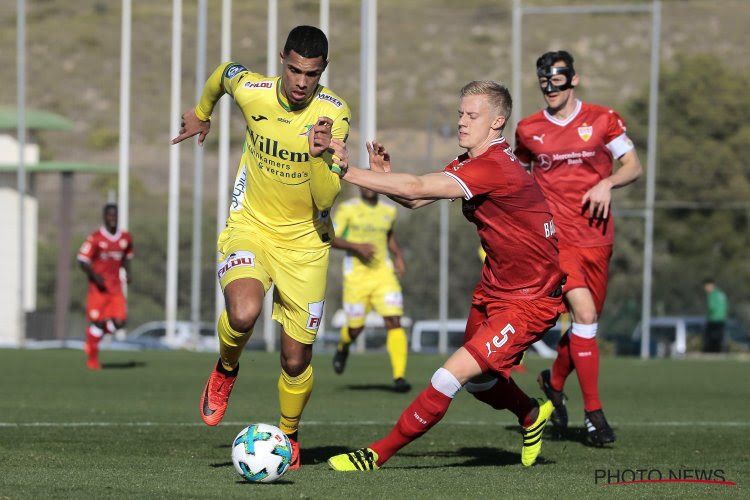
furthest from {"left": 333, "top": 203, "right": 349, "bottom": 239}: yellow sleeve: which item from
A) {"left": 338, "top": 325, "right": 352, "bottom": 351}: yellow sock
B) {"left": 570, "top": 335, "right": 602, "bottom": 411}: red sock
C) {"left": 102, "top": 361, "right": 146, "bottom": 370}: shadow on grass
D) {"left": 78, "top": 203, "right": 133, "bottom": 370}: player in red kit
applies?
{"left": 570, "top": 335, "right": 602, "bottom": 411}: red sock

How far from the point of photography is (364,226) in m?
15.0

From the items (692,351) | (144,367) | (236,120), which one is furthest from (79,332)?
(236,120)

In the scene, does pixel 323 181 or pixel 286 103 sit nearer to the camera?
pixel 323 181

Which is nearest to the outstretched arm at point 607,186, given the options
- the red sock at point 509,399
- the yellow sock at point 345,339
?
the red sock at point 509,399

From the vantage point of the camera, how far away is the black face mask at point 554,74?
910 cm

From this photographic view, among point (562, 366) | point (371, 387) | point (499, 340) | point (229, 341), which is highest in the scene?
point (499, 340)

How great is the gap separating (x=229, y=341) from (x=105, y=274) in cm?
1049

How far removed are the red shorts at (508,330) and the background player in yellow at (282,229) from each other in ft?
3.49

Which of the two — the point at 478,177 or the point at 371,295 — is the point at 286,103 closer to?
the point at 478,177

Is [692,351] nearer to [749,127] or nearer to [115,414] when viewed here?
[749,127]

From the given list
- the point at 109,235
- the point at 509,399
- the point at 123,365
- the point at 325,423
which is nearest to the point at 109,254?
the point at 109,235

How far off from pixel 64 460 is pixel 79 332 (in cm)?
2009

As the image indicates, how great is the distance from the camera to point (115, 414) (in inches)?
410

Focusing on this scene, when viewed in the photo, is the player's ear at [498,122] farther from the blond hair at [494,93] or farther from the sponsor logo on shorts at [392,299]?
the sponsor logo on shorts at [392,299]
